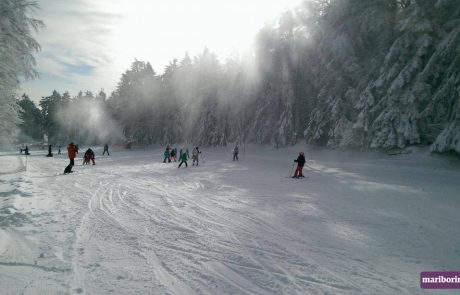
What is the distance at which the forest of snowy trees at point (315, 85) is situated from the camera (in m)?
19.6

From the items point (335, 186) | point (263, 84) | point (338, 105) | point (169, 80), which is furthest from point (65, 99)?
point (335, 186)

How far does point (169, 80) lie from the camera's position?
196 feet

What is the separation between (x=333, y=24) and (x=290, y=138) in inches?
538

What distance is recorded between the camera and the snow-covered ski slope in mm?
4203

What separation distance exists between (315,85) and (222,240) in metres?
31.7

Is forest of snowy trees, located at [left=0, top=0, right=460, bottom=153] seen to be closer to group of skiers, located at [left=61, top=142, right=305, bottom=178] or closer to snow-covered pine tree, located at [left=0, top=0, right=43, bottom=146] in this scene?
snow-covered pine tree, located at [left=0, top=0, right=43, bottom=146]

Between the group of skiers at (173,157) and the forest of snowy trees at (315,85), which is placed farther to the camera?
the forest of snowy trees at (315,85)

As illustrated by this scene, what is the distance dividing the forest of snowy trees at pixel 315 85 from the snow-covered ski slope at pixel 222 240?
9.30 meters

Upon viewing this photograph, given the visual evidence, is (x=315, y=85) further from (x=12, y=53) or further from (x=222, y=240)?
(x=222, y=240)

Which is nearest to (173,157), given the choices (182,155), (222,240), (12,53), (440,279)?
(182,155)

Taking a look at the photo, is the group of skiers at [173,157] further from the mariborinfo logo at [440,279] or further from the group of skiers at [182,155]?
the mariborinfo logo at [440,279]

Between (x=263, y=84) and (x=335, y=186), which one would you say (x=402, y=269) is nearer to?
(x=335, y=186)

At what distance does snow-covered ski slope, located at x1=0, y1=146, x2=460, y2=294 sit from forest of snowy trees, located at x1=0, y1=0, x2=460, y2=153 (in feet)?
30.5

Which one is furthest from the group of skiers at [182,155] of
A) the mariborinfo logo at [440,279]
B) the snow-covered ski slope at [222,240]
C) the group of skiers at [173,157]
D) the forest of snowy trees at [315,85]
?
the mariborinfo logo at [440,279]
